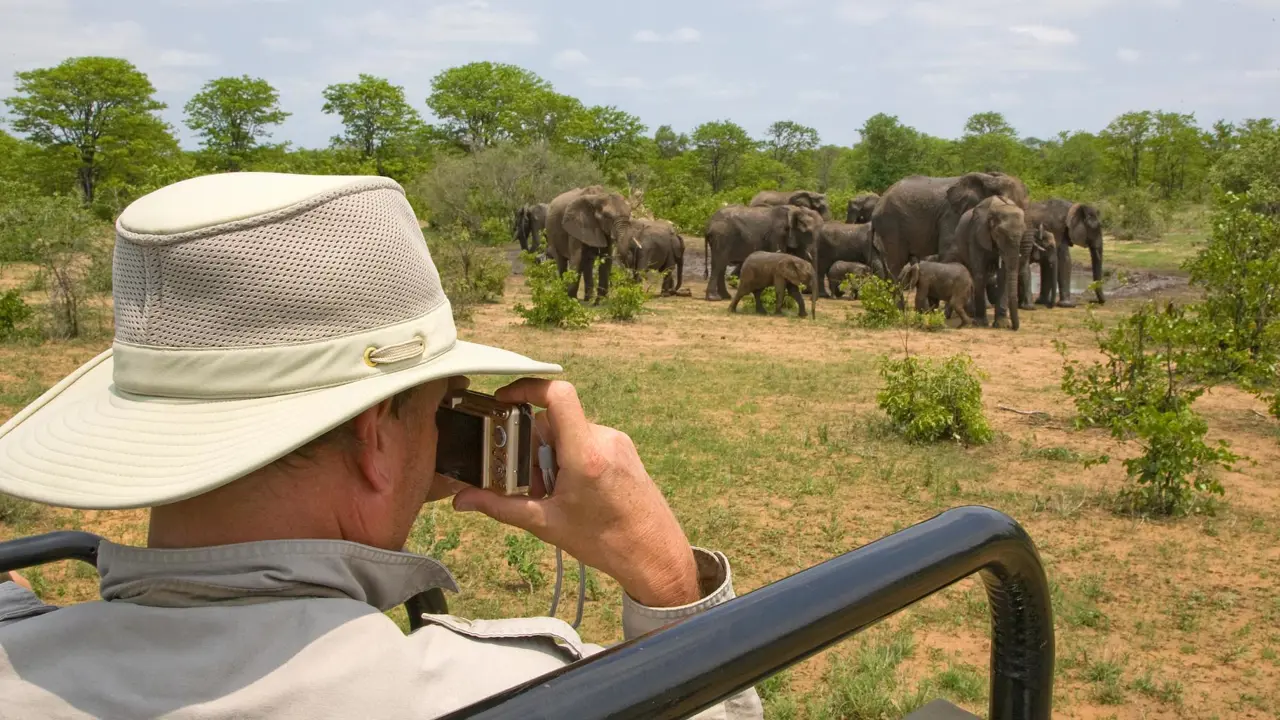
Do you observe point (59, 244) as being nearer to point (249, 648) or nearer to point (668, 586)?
point (668, 586)

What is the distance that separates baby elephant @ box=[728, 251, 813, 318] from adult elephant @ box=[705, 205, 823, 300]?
317 centimetres

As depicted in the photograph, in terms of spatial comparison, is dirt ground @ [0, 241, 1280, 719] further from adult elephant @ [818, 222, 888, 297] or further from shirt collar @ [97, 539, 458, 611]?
adult elephant @ [818, 222, 888, 297]

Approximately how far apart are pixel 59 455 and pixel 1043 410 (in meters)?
8.38

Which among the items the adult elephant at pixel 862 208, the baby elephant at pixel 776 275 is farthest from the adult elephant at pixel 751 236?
the adult elephant at pixel 862 208

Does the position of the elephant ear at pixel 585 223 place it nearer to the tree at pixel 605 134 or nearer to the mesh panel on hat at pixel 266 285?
the mesh panel on hat at pixel 266 285

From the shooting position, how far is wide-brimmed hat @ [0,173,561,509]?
1.10 meters

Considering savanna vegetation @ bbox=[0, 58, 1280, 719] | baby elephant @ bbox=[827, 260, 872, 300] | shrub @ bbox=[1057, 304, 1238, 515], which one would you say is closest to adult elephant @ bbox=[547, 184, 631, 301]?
savanna vegetation @ bbox=[0, 58, 1280, 719]

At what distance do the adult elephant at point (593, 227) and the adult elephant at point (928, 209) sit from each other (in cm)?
480

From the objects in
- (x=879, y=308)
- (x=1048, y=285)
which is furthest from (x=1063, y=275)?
(x=879, y=308)

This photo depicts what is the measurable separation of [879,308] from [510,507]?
13375 mm

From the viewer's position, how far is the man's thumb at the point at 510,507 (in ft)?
4.52

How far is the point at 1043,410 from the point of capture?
28.4ft

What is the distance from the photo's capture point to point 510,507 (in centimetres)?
138

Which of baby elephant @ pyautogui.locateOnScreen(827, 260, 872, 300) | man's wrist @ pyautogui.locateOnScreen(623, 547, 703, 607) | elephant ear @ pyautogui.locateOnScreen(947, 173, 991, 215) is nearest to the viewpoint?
man's wrist @ pyautogui.locateOnScreen(623, 547, 703, 607)
